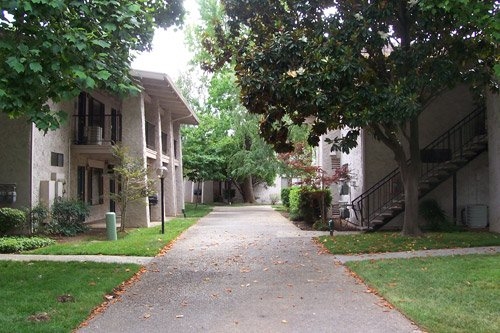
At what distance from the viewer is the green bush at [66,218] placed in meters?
14.8

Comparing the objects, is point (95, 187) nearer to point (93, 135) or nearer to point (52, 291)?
point (93, 135)

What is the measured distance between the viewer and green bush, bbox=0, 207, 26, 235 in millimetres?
13375

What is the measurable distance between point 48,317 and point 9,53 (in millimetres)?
3255

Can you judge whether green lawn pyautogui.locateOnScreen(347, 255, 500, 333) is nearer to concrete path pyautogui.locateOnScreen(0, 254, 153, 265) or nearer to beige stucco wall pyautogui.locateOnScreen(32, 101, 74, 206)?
concrete path pyautogui.locateOnScreen(0, 254, 153, 265)

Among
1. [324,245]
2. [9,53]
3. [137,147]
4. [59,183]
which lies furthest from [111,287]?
[137,147]

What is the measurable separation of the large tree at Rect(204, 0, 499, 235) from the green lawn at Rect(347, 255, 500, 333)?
3.22 meters

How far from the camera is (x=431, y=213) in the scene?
15.5 m

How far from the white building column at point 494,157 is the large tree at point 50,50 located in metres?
10.7

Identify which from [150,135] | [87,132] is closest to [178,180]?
[150,135]

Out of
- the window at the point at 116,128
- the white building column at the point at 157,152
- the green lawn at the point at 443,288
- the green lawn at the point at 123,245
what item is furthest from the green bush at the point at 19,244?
the white building column at the point at 157,152

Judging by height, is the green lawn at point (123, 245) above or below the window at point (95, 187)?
below

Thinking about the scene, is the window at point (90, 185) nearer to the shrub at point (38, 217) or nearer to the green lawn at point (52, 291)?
the shrub at point (38, 217)

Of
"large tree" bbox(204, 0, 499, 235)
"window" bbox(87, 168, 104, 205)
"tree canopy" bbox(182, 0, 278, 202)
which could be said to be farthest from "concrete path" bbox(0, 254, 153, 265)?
"tree canopy" bbox(182, 0, 278, 202)

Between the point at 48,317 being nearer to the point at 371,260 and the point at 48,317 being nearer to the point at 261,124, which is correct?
the point at 371,260
